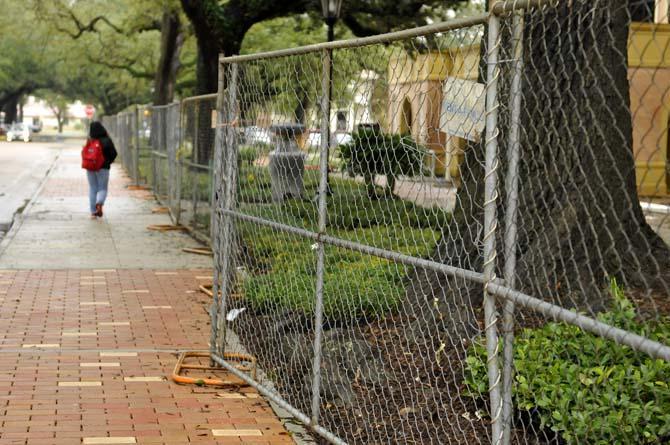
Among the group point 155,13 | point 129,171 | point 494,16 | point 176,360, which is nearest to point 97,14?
point 155,13

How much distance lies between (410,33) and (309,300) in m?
3.02

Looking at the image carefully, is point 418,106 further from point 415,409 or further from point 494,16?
point 415,409

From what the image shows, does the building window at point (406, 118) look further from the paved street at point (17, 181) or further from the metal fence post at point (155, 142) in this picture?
the metal fence post at point (155, 142)

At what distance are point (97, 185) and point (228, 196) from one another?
38.1ft

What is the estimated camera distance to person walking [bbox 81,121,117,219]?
61.1 feet

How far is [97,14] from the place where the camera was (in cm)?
5234

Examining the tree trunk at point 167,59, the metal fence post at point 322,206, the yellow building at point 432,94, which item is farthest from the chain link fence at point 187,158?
the tree trunk at point 167,59

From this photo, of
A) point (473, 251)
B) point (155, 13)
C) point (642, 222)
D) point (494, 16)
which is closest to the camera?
point (494, 16)

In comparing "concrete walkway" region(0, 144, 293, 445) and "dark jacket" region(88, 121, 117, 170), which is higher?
"dark jacket" region(88, 121, 117, 170)

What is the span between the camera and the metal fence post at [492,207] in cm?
409

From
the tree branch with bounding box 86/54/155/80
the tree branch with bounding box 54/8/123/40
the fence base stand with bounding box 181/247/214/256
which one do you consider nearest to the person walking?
the fence base stand with bounding box 181/247/214/256

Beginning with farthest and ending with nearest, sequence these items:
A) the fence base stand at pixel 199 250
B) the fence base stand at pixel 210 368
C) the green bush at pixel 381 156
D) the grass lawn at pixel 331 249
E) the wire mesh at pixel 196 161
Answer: the fence base stand at pixel 199 250
the wire mesh at pixel 196 161
the fence base stand at pixel 210 368
the grass lawn at pixel 331 249
the green bush at pixel 381 156

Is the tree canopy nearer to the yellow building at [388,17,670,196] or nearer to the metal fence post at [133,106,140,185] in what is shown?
the metal fence post at [133,106,140,185]

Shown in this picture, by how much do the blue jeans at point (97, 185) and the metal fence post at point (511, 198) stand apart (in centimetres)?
1532
